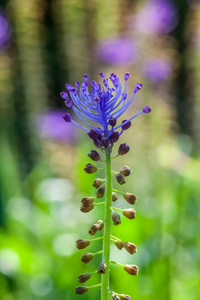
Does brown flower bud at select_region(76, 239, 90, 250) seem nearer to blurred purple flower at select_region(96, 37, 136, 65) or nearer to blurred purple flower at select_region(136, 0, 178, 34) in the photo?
blurred purple flower at select_region(136, 0, 178, 34)

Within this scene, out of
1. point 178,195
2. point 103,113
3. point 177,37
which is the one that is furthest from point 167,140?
point 177,37

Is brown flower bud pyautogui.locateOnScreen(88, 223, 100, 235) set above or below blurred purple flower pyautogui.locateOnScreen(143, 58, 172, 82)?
below

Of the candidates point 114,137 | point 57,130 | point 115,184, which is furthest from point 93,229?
point 57,130

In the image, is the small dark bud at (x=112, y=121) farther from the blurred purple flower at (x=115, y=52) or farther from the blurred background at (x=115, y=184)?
the blurred purple flower at (x=115, y=52)

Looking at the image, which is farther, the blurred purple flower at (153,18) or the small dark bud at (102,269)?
the blurred purple flower at (153,18)

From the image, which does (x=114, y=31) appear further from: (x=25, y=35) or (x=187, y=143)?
(x=187, y=143)

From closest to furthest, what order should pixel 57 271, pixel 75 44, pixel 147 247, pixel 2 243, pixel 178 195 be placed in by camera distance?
pixel 57 271
pixel 147 247
pixel 2 243
pixel 178 195
pixel 75 44

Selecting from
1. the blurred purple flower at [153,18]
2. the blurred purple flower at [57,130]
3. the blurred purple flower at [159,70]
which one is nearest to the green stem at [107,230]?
the blurred purple flower at [153,18]

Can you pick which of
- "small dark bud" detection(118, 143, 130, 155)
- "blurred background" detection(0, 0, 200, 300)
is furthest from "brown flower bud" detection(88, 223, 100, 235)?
"blurred background" detection(0, 0, 200, 300)

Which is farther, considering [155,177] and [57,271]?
[155,177]
